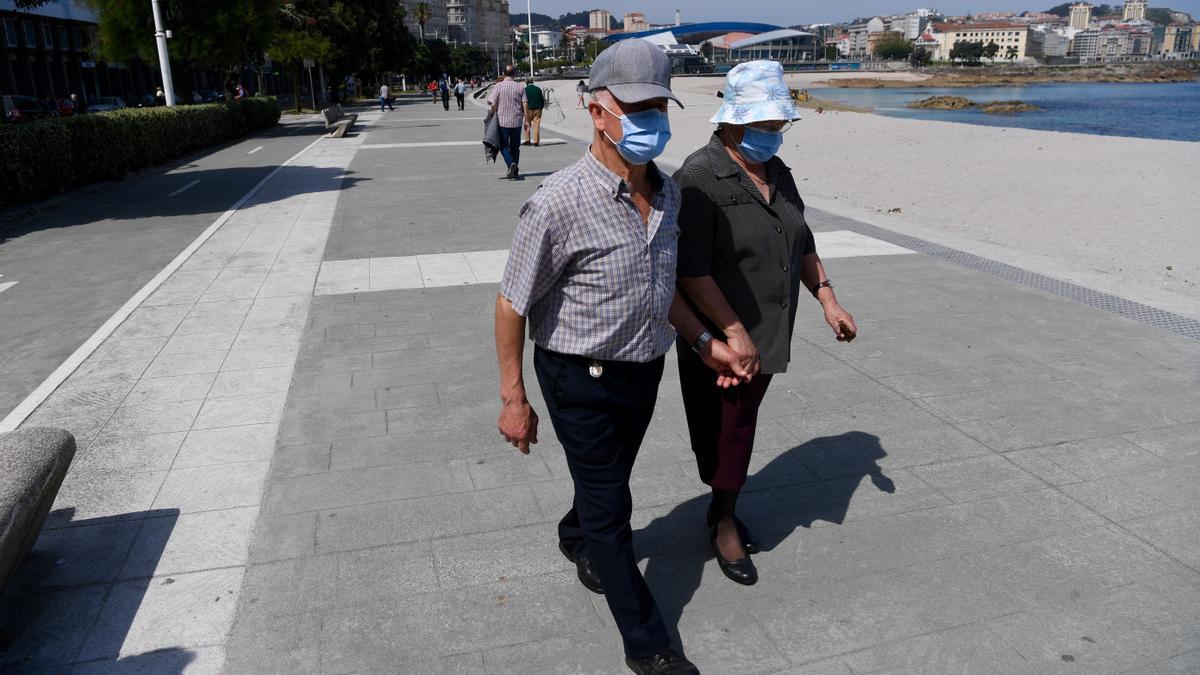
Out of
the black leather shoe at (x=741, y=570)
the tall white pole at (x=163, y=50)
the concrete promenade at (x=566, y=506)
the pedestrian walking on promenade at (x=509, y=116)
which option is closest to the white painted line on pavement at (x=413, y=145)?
the tall white pole at (x=163, y=50)

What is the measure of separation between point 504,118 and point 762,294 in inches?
454

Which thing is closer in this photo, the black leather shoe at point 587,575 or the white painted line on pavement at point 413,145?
the black leather shoe at point 587,575

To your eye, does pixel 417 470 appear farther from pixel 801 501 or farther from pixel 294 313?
pixel 294 313

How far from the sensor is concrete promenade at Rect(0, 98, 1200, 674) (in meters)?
2.71

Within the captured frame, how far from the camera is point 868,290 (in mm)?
6770

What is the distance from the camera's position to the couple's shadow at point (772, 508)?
3.07 m

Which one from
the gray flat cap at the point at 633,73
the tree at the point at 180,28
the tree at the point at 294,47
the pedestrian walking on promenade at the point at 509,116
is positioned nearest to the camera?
the gray flat cap at the point at 633,73

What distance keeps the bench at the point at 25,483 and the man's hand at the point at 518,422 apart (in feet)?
4.95

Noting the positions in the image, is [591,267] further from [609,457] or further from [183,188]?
[183,188]

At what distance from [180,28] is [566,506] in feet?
88.3

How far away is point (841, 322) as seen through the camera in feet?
9.71

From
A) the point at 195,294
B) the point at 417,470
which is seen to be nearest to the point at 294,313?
the point at 195,294

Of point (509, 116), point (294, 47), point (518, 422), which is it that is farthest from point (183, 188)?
point (294, 47)

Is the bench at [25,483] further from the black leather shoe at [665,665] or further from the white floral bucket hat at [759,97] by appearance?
the white floral bucket hat at [759,97]
